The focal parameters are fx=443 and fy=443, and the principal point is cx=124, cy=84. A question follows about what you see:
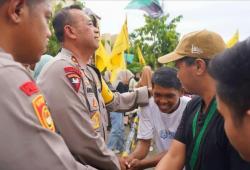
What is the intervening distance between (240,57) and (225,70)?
7 cm

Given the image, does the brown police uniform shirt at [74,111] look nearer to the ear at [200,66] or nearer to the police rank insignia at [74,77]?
the police rank insignia at [74,77]

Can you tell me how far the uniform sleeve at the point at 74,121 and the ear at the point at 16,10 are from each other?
4.16ft

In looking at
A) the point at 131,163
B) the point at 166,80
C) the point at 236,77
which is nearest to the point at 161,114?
the point at 166,80

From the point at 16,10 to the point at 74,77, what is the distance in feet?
4.54

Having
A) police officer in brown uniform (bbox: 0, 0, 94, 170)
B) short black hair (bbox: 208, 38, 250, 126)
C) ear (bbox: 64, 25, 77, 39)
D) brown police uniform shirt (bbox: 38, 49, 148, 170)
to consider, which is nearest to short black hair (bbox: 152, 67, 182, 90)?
ear (bbox: 64, 25, 77, 39)

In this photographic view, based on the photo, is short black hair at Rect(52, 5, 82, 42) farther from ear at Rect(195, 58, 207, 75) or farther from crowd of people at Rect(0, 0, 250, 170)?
ear at Rect(195, 58, 207, 75)

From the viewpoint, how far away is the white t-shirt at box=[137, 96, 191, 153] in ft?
13.8

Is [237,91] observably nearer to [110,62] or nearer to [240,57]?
[240,57]

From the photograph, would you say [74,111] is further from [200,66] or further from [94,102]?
[200,66]

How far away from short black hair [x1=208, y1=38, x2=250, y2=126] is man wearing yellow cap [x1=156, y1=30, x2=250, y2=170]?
792mm

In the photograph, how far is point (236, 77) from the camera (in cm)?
153

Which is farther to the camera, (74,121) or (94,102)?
(94,102)

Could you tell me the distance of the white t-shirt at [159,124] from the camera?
421 cm

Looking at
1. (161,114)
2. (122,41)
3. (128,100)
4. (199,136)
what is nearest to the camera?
(199,136)
